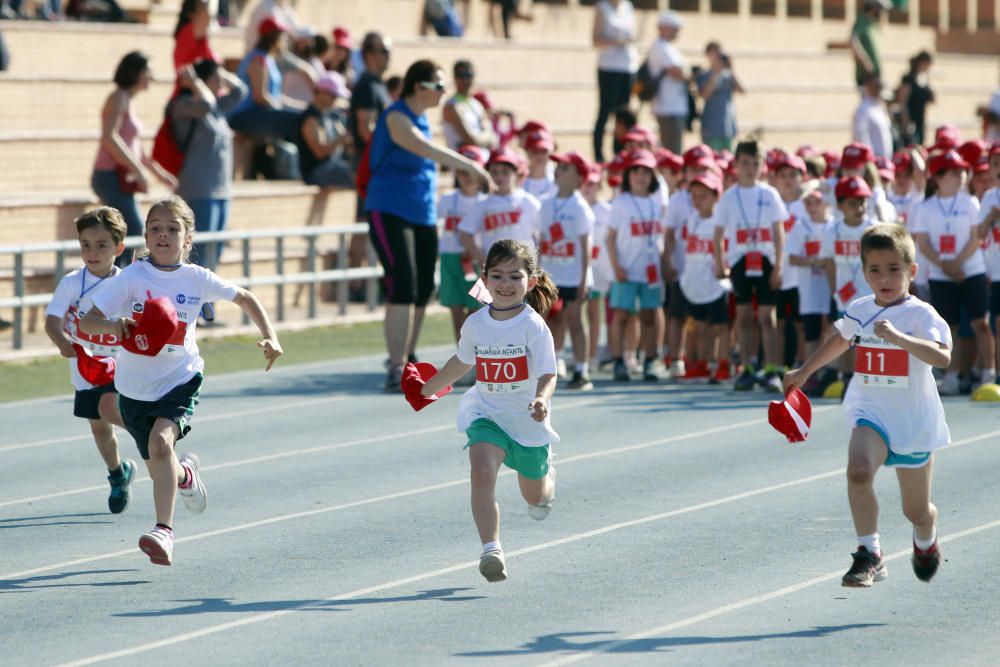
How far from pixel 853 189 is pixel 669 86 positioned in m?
11.8

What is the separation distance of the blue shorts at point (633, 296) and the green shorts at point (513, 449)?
282 inches

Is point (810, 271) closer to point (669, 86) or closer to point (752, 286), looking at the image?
point (752, 286)

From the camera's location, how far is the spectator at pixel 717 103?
1039 inches

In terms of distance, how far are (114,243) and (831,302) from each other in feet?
21.6

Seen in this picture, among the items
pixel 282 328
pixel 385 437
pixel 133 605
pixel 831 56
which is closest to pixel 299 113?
pixel 282 328

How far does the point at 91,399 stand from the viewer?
998cm

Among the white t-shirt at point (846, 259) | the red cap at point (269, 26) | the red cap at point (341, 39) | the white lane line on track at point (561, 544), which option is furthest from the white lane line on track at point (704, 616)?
the red cap at point (341, 39)

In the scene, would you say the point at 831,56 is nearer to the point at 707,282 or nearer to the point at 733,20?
the point at 733,20

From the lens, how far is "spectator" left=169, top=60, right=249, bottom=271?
60.3 feet

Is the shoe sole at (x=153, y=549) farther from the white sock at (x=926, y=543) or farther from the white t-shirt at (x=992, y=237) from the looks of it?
the white t-shirt at (x=992, y=237)

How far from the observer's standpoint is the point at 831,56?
36.4m

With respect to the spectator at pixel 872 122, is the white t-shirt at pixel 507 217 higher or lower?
lower

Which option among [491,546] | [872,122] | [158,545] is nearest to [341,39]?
[872,122]

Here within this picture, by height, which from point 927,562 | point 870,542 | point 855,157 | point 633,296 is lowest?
point 927,562
